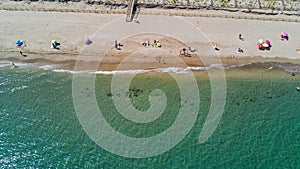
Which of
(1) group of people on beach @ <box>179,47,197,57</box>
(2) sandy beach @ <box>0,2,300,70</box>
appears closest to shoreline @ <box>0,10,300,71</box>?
(2) sandy beach @ <box>0,2,300,70</box>

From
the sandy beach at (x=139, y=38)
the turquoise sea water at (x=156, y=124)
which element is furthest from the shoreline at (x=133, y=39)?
the turquoise sea water at (x=156, y=124)

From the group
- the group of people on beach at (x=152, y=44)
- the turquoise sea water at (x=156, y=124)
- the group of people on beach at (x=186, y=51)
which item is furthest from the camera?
the group of people on beach at (x=152, y=44)

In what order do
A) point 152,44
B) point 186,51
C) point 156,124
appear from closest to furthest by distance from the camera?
1. point 156,124
2. point 186,51
3. point 152,44

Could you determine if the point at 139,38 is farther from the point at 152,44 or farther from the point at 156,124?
the point at 156,124

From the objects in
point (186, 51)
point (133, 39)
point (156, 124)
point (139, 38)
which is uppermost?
point (139, 38)

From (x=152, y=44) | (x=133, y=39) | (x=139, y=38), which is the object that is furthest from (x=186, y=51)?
(x=133, y=39)

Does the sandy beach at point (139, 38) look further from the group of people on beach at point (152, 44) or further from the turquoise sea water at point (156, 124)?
the turquoise sea water at point (156, 124)

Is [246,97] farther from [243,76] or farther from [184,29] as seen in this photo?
[184,29]

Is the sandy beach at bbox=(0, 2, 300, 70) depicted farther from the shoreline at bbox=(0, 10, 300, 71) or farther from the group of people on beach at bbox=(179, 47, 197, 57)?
the group of people on beach at bbox=(179, 47, 197, 57)
